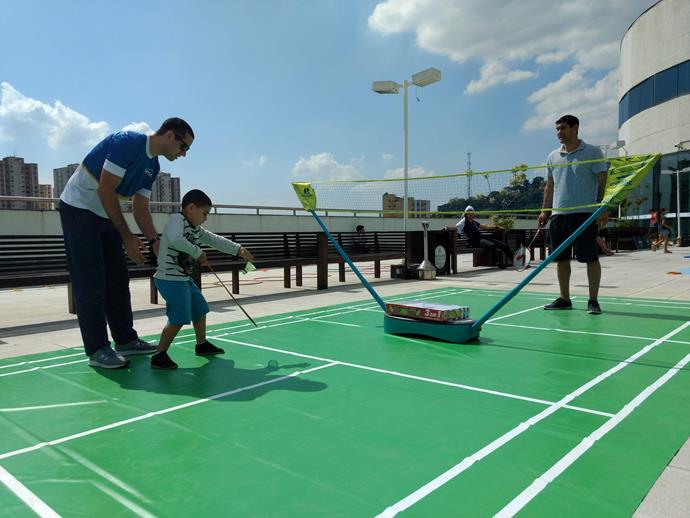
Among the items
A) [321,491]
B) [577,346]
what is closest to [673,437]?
[321,491]

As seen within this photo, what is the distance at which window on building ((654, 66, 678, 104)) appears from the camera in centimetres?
3366

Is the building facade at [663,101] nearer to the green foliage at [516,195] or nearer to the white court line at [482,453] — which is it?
the green foliage at [516,195]

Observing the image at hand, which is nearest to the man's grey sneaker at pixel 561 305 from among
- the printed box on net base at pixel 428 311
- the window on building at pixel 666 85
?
the printed box on net base at pixel 428 311

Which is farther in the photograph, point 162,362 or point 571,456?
point 162,362

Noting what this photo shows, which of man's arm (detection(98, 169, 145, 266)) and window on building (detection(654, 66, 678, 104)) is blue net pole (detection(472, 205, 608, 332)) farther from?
window on building (detection(654, 66, 678, 104))

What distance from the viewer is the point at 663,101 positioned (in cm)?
3450

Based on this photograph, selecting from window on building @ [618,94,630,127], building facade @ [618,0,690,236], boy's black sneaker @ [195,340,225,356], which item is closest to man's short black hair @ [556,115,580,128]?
boy's black sneaker @ [195,340,225,356]

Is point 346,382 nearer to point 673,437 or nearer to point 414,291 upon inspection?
point 673,437

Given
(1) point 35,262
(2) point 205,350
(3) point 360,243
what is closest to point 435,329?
(2) point 205,350

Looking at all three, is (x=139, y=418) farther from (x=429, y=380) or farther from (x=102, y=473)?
(x=429, y=380)

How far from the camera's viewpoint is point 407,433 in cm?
251

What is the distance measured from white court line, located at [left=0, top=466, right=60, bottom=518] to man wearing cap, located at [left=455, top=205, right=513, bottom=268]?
28.0 feet

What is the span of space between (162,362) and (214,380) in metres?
0.53

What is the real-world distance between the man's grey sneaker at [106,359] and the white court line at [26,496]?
5.22 ft
